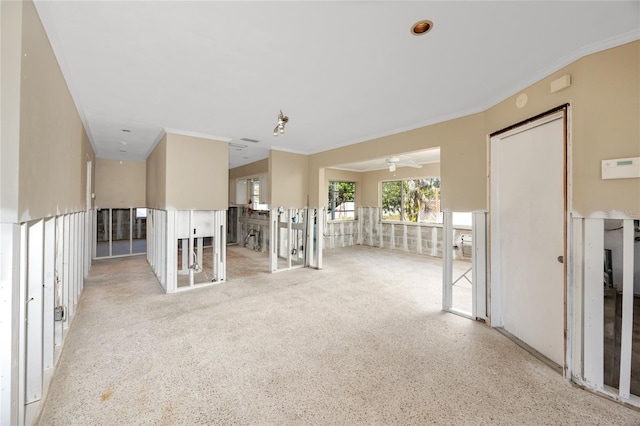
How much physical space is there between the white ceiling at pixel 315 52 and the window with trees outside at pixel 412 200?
4340 millimetres

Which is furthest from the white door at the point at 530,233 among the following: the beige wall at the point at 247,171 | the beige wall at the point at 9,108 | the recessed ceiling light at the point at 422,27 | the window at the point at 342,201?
the window at the point at 342,201

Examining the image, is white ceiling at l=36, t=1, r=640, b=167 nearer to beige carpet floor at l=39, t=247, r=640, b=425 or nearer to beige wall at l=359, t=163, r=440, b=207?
beige carpet floor at l=39, t=247, r=640, b=425

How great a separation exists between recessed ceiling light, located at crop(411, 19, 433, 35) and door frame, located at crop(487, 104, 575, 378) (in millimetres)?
1341

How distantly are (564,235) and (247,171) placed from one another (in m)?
7.09

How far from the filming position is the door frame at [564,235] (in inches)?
80.4

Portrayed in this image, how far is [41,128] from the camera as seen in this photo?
5.40ft

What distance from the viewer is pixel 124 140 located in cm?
477

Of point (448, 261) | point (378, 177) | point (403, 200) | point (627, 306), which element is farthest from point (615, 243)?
point (378, 177)

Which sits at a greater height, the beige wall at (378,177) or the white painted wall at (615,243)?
the beige wall at (378,177)

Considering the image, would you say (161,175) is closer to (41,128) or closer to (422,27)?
(41,128)

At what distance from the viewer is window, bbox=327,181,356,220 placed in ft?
28.0

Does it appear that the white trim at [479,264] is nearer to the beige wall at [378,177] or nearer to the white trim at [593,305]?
the white trim at [593,305]

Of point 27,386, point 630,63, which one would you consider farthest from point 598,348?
point 27,386

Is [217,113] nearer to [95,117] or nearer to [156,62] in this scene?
[156,62]
